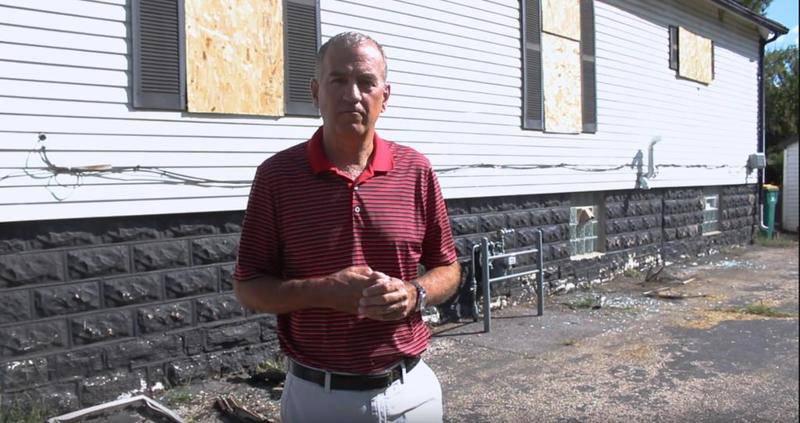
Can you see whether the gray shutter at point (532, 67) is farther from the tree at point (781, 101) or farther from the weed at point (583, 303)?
the tree at point (781, 101)

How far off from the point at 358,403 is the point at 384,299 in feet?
1.31

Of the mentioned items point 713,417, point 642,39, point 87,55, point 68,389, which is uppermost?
point 642,39

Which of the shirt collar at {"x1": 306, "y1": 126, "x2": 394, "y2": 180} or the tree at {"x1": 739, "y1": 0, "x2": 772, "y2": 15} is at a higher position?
the tree at {"x1": 739, "y1": 0, "x2": 772, "y2": 15}

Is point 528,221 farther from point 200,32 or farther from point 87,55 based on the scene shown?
point 87,55

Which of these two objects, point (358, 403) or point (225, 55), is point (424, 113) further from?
point (358, 403)

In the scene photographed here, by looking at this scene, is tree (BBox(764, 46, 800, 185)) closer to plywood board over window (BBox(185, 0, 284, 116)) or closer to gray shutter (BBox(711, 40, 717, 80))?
gray shutter (BBox(711, 40, 717, 80))

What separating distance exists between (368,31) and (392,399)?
16.6 feet

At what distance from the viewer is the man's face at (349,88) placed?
209cm

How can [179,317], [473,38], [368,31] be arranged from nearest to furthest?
[179,317] → [368,31] → [473,38]

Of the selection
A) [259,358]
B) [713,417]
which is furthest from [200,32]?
[713,417]

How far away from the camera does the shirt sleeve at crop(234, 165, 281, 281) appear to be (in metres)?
2.09

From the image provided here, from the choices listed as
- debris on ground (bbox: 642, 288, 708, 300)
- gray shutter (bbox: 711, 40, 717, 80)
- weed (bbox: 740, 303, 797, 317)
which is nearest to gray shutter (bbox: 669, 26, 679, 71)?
gray shutter (bbox: 711, 40, 717, 80)

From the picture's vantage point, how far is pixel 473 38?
8.05 meters

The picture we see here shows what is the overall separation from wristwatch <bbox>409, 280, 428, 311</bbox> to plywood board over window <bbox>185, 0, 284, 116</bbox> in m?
3.54
